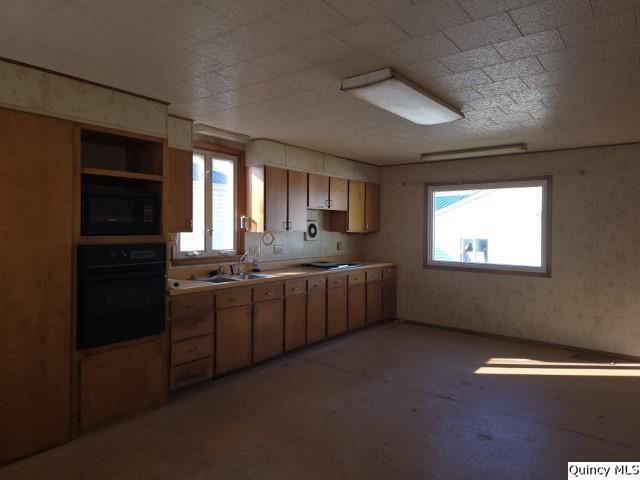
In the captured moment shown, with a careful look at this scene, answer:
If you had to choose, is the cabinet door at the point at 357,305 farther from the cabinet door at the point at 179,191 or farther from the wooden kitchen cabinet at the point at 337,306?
the cabinet door at the point at 179,191

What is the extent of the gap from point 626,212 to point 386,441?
381 centimetres

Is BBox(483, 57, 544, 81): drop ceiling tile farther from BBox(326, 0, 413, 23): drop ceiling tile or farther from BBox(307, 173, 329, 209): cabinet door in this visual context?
BBox(307, 173, 329, 209): cabinet door

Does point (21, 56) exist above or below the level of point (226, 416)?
above

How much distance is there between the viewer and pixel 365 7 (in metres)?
1.87

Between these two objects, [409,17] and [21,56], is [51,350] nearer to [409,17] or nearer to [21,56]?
[21,56]

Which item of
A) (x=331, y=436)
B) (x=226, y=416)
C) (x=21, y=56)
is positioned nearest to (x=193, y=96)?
(x=21, y=56)

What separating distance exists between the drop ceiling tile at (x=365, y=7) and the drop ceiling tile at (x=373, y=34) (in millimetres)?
67

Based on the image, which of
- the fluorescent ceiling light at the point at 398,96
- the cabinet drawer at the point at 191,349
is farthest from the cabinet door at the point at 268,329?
the fluorescent ceiling light at the point at 398,96

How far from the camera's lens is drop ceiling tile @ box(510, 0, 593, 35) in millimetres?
1843

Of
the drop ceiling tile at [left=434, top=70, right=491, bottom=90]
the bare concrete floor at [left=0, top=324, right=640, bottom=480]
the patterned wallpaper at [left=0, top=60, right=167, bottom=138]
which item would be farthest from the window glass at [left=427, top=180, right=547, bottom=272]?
the patterned wallpaper at [left=0, top=60, right=167, bottom=138]

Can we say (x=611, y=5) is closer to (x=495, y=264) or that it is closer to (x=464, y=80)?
(x=464, y=80)

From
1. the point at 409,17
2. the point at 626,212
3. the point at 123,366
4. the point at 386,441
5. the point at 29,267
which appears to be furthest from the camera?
the point at 626,212

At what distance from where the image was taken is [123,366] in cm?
304

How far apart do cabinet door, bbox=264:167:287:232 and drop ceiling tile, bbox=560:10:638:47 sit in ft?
10.2
